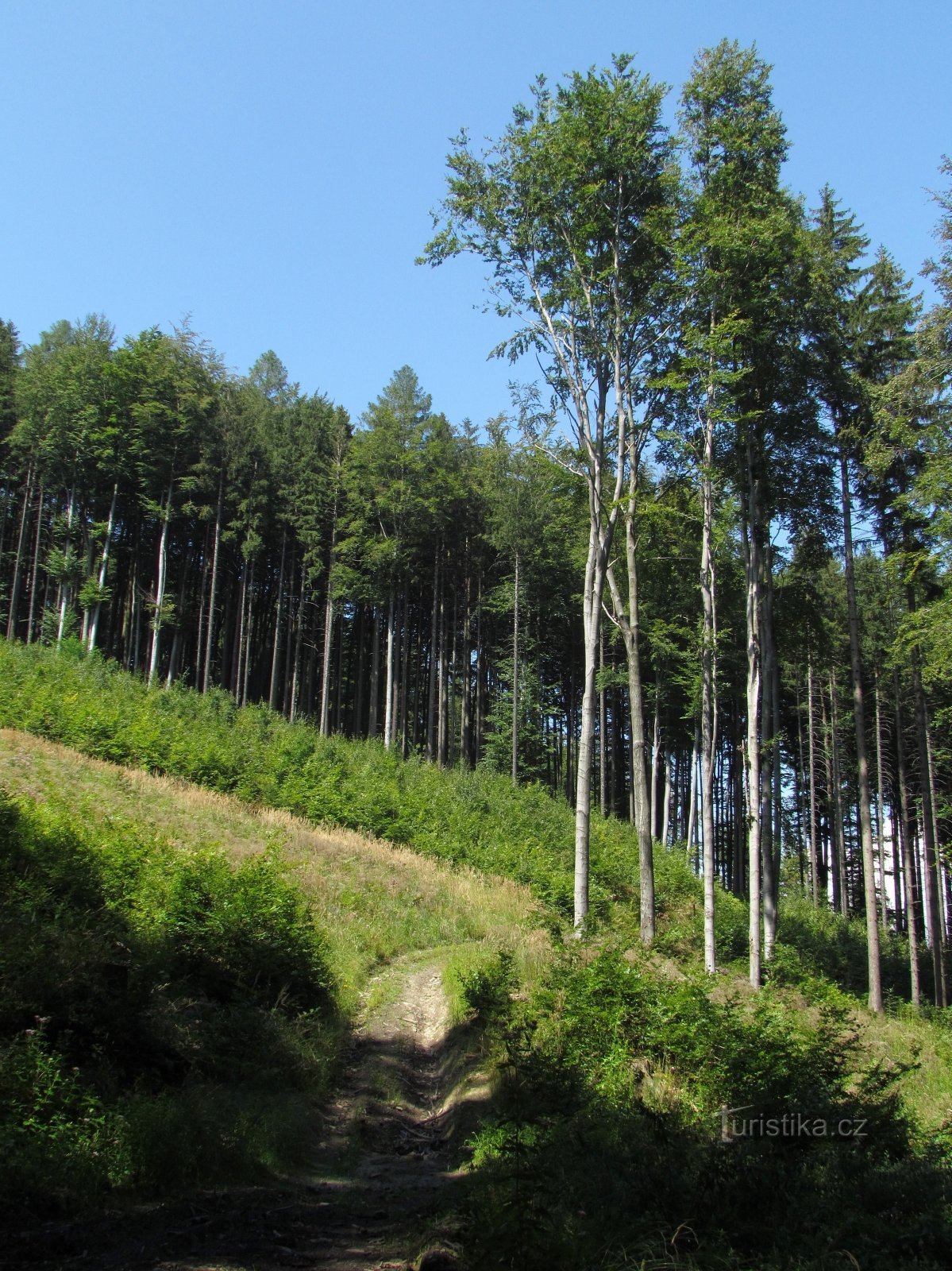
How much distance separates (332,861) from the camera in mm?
16547

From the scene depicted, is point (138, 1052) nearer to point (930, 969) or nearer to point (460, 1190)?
point (460, 1190)

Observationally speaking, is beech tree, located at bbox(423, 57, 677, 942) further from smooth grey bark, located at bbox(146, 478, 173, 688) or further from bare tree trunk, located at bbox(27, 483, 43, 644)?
bare tree trunk, located at bbox(27, 483, 43, 644)

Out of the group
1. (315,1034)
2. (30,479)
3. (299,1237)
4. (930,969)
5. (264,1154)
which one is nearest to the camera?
(299,1237)

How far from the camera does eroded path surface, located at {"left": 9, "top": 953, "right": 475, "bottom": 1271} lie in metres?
4.36

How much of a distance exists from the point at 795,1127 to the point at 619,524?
15444 mm

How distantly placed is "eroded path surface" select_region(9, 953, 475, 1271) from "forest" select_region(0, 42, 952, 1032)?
6.22 meters

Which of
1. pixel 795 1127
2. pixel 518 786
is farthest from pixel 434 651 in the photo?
pixel 795 1127

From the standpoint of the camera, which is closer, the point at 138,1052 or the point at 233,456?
the point at 138,1052

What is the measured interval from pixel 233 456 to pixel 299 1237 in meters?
35.6

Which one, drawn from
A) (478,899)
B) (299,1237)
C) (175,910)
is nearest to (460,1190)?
(299,1237)

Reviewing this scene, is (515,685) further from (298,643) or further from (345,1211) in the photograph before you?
(345,1211)

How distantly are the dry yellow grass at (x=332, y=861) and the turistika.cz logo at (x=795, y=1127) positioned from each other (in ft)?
17.0

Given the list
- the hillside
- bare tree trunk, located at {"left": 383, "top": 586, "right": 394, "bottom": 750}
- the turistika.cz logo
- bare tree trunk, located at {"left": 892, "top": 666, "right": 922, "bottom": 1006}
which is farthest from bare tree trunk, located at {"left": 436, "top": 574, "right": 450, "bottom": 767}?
the turistika.cz logo

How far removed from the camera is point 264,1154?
20.1 ft
